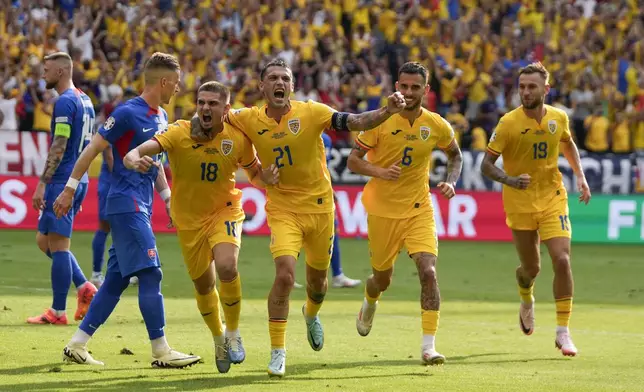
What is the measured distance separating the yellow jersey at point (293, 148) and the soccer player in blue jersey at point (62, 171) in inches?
102

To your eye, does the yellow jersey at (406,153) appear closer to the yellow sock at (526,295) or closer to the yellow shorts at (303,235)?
the yellow shorts at (303,235)

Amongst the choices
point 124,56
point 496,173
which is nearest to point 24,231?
point 124,56

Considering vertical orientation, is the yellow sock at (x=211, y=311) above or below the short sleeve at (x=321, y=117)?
below

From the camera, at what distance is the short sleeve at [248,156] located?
1005cm

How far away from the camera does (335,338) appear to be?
12266mm

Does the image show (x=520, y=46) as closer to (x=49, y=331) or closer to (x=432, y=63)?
(x=432, y=63)

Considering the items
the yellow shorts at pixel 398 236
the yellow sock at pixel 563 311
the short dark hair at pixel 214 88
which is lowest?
the yellow sock at pixel 563 311

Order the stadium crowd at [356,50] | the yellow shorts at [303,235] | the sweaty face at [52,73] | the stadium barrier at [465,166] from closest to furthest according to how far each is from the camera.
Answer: the yellow shorts at [303,235]
the sweaty face at [52,73]
the stadium barrier at [465,166]
the stadium crowd at [356,50]

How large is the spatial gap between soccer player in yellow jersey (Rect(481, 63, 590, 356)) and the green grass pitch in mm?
961

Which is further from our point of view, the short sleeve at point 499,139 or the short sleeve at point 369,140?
the short sleeve at point 499,139

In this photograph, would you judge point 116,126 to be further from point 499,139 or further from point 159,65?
point 499,139

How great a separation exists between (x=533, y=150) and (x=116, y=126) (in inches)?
169

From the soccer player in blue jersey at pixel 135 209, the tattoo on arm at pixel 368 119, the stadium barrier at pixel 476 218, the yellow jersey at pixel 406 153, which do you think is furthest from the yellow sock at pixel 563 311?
the stadium barrier at pixel 476 218

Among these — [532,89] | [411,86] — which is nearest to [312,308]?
[411,86]
